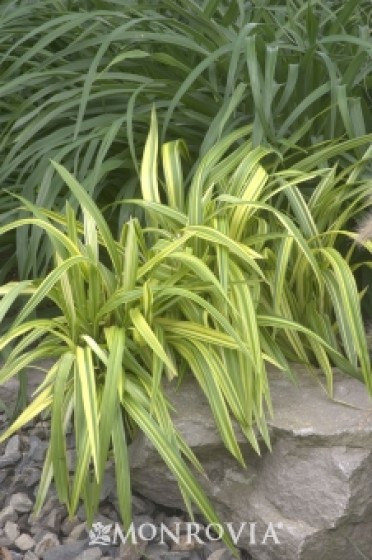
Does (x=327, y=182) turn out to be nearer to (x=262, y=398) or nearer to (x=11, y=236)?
(x=262, y=398)

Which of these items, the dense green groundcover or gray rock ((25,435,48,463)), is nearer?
the dense green groundcover

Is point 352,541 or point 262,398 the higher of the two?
point 262,398

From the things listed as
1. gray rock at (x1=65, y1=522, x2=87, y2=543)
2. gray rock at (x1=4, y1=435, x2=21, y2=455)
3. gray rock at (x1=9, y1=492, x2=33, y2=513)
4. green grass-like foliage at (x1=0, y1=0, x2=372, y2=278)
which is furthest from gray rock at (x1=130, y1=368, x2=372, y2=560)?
green grass-like foliage at (x1=0, y1=0, x2=372, y2=278)

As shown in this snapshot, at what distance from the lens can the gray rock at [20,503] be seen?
7.86ft

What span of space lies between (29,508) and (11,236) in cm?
88

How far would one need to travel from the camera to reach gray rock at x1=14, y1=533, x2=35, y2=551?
230 centimetres

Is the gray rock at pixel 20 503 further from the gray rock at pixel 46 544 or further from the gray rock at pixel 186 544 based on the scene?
the gray rock at pixel 186 544

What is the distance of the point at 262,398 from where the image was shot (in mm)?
2314

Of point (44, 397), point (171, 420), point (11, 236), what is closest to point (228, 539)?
point (171, 420)

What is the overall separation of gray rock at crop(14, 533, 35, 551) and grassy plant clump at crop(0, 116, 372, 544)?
0.15 m

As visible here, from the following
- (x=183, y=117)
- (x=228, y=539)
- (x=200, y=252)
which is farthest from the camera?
(x=183, y=117)

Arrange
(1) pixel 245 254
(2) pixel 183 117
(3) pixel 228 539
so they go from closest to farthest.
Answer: (3) pixel 228 539, (1) pixel 245 254, (2) pixel 183 117

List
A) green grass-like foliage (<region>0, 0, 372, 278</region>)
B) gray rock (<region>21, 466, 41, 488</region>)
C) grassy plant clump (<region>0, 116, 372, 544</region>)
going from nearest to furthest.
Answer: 1. grassy plant clump (<region>0, 116, 372, 544</region>)
2. gray rock (<region>21, 466, 41, 488</region>)
3. green grass-like foliage (<region>0, 0, 372, 278</region>)

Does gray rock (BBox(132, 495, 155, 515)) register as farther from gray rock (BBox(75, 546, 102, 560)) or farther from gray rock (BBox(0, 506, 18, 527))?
gray rock (BBox(0, 506, 18, 527))
